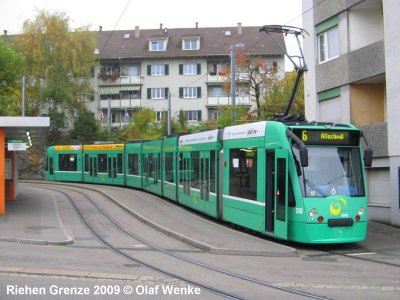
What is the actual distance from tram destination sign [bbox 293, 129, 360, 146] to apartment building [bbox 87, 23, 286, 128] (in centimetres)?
5106

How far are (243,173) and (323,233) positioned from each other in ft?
10.4

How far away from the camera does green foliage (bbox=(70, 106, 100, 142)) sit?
57.1 m

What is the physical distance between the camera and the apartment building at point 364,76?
17812mm

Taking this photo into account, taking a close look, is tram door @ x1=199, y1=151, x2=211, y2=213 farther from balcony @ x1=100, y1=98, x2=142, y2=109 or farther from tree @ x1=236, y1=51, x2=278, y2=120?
balcony @ x1=100, y1=98, x2=142, y2=109

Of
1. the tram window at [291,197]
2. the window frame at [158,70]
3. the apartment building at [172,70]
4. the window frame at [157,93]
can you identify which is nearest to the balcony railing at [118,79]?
the apartment building at [172,70]

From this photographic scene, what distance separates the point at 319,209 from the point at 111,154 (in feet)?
83.0

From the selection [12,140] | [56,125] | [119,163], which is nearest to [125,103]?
[56,125]

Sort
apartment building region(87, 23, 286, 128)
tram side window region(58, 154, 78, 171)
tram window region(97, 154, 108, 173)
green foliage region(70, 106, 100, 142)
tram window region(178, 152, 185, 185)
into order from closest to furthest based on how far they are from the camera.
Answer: tram window region(178, 152, 185, 185) < tram window region(97, 154, 108, 173) < tram side window region(58, 154, 78, 171) < green foliage region(70, 106, 100, 142) < apartment building region(87, 23, 286, 128)

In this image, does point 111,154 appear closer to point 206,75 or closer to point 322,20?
point 322,20

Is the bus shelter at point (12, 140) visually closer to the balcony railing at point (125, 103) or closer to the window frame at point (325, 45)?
the window frame at point (325, 45)

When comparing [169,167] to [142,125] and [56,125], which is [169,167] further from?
[56,125]

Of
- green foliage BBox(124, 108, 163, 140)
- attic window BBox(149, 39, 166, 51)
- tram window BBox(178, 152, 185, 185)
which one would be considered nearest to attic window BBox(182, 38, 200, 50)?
attic window BBox(149, 39, 166, 51)

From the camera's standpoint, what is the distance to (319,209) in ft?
40.8

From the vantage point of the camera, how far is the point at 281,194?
42.2 ft
